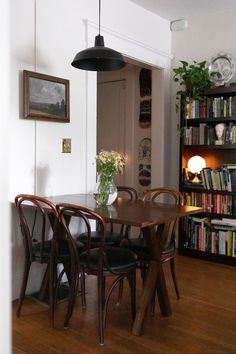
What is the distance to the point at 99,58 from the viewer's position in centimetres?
251

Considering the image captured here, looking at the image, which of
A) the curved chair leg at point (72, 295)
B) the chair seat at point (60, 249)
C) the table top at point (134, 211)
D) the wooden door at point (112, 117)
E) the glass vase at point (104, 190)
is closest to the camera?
the table top at point (134, 211)

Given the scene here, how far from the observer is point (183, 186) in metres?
4.29

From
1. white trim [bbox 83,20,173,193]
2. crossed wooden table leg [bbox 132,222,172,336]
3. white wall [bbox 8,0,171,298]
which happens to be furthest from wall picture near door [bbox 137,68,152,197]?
crossed wooden table leg [bbox 132,222,172,336]

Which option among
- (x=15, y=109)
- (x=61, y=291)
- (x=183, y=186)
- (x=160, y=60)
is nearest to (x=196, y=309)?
(x=61, y=291)

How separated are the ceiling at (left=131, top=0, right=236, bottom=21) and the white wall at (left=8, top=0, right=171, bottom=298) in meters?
0.26

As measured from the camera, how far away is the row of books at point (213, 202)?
3973 mm

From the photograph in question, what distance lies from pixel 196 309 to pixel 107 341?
2.75ft

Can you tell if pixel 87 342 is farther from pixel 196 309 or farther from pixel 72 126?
pixel 72 126

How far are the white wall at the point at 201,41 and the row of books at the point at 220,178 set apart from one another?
61 cm

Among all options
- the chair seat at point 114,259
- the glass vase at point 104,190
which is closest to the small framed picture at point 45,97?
the glass vase at point 104,190

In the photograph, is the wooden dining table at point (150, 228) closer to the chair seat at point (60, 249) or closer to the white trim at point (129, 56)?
the chair seat at point (60, 249)

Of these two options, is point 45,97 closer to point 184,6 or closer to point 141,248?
point 141,248

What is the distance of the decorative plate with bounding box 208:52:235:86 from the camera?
3.95m

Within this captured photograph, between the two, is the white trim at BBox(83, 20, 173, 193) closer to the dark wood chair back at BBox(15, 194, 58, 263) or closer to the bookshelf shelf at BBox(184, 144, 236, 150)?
the bookshelf shelf at BBox(184, 144, 236, 150)
